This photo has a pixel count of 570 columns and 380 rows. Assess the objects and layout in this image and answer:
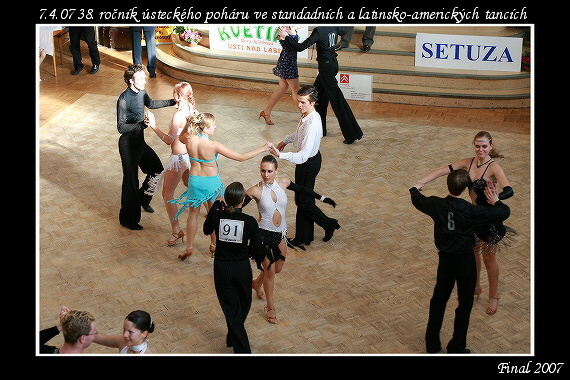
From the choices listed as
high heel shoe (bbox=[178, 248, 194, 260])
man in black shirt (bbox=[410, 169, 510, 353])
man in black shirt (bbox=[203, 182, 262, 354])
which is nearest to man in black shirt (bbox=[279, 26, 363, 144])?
high heel shoe (bbox=[178, 248, 194, 260])

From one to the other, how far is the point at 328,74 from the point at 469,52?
2.31 metres

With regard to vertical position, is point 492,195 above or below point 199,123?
below

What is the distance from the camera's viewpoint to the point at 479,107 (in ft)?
35.4

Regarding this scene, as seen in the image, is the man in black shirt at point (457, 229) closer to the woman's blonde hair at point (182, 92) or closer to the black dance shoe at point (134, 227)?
the woman's blonde hair at point (182, 92)

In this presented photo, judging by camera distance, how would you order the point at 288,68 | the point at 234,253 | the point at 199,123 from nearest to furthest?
the point at 234,253
the point at 199,123
the point at 288,68

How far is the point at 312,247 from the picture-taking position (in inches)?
297

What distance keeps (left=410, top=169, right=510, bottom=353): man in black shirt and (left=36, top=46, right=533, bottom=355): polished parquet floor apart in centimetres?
67

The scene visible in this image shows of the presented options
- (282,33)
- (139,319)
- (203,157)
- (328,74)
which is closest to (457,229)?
(139,319)

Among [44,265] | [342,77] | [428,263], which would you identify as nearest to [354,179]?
[428,263]

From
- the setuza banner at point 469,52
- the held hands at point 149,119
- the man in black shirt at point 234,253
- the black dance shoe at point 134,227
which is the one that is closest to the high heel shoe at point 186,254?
the black dance shoe at point 134,227

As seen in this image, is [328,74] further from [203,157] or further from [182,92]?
[203,157]
